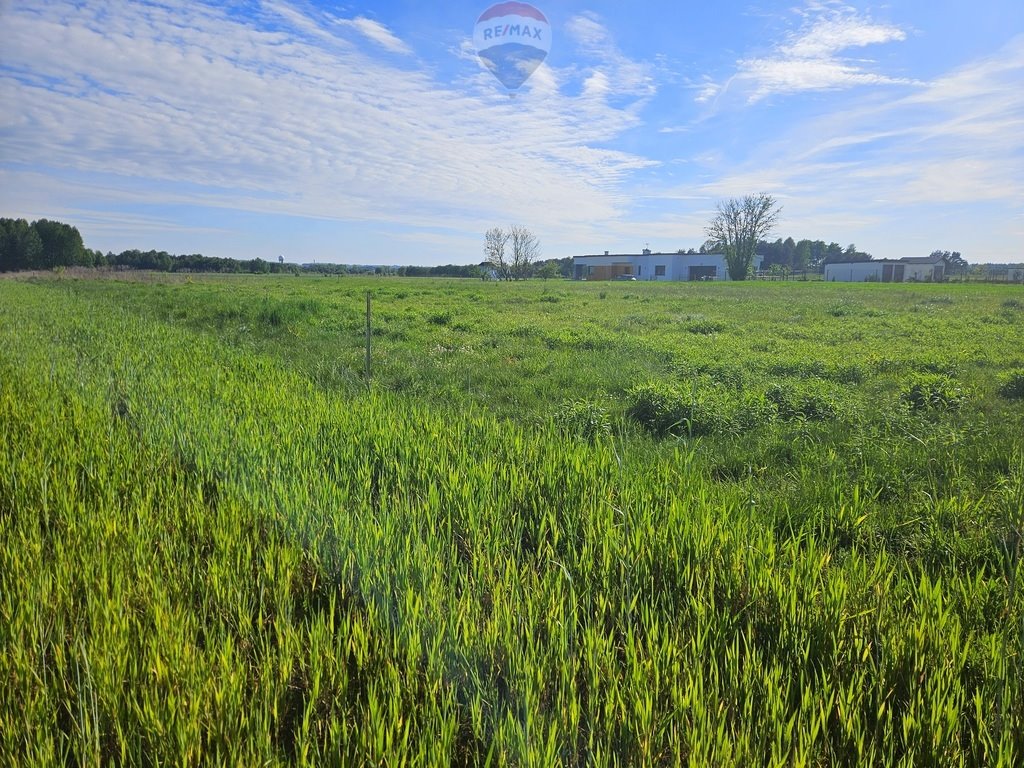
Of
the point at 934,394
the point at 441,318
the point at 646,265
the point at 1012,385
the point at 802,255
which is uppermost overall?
the point at 802,255

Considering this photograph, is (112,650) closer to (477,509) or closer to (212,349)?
(477,509)

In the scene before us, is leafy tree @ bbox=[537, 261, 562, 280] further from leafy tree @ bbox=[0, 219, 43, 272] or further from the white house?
leafy tree @ bbox=[0, 219, 43, 272]

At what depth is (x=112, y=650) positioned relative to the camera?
7.74 ft

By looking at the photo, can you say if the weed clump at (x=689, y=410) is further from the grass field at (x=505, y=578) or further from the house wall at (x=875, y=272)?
the house wall at (x=875, y=272)

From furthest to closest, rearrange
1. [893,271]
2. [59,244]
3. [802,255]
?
[802,255], [59,244], [893,271]

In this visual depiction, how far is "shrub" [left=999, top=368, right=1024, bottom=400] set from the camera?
23.6 ft

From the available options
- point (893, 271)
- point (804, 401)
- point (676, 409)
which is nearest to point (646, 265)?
point (893, 271)

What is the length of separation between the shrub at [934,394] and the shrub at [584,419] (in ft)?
12.1

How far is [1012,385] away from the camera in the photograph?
7.35m

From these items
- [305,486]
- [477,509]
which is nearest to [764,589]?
[477,509]

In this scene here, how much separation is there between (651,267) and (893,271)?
4671 centimetres

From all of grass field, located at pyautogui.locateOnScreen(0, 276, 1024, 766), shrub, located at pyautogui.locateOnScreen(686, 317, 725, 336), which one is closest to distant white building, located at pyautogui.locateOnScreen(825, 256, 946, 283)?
shrub, located at pyautogui.locateOnScreen(686, 317, 725, 336)

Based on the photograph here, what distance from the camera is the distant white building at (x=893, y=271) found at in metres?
29.3

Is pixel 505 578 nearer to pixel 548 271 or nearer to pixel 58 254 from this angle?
pixel 58 254
